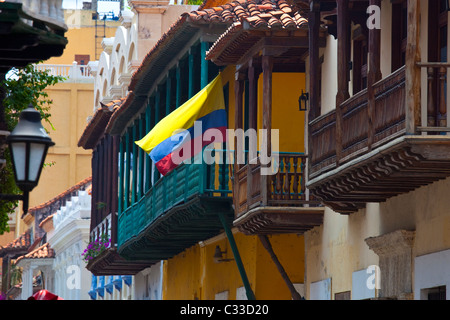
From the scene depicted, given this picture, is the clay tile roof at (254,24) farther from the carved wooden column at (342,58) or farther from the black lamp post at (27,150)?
the black lamp post at (27,150)

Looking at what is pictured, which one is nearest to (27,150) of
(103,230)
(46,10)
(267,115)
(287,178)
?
(46,10)

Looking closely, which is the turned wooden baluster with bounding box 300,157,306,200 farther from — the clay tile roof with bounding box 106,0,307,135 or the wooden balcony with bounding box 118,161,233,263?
the wooden balcony with bounding box 118,161,233,263

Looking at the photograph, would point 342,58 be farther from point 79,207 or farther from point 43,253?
point 43,253

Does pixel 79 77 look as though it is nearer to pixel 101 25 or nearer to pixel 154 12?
pixel 101 25

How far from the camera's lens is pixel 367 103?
44.3ft

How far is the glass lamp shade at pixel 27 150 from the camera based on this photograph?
996 cm

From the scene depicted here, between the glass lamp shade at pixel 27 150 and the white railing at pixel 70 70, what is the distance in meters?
42.0

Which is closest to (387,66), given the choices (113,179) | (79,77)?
(113,179)

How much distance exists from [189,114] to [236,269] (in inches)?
128

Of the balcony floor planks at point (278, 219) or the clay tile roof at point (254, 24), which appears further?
the clay tile roof at point (254, 24)

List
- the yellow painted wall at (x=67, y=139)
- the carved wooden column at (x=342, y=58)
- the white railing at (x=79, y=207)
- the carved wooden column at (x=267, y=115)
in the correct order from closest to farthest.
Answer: the carved wooden column at (x=342, y=58) → the carved wooden column at (x=267, y=115) → the white railing at (x=79, y=207) → the yellow painted wall at (x=67, y=139)

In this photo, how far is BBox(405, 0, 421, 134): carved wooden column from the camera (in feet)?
39.2

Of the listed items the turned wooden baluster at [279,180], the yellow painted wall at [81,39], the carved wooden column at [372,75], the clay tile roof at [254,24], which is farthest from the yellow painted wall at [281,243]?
the yellow painted wall at [81,39]

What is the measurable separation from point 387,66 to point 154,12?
18.4 meters
